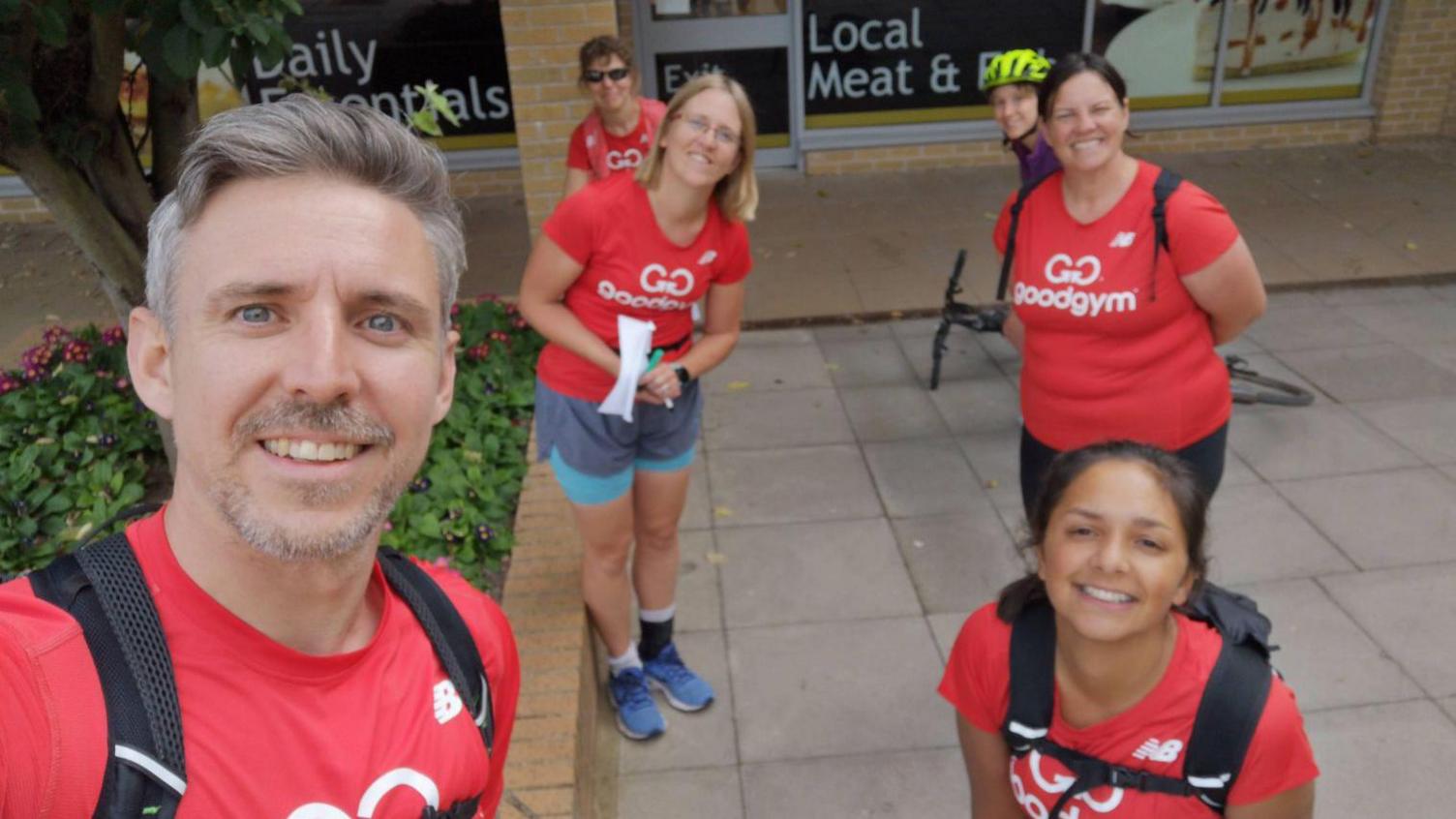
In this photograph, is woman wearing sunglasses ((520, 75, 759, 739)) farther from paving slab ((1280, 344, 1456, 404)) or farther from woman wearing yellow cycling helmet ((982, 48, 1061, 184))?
paving slab ((1280, 344, 1456, 404))

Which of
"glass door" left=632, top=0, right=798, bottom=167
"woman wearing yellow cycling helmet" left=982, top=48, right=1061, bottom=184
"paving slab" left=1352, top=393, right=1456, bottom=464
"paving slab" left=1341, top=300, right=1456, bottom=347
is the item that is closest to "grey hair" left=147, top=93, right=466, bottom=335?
"woman wearing yellow cycling helmet" left=982, top=48, right=1061, bottom=184

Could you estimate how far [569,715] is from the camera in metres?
3.02

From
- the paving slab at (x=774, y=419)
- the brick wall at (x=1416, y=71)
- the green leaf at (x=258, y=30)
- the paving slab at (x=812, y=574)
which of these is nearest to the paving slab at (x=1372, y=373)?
the paving slab at (x=774, y=419)

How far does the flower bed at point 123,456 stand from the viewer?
3875 millimetres

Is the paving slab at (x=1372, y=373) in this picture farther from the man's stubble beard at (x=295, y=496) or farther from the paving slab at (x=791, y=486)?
the man's stubble beard at (x=295, y=496)

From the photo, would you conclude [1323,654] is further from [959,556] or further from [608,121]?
[608,121]

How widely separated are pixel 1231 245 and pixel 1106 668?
1328mm

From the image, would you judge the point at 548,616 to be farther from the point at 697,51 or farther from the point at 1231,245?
the point at 697,51

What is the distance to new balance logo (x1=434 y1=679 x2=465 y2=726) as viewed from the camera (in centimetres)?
148

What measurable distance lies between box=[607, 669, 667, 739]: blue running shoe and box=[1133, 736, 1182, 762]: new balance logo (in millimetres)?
1808

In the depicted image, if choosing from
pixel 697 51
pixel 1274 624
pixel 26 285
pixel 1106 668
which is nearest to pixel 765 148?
pixel 697 51

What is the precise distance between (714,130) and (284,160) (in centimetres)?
174

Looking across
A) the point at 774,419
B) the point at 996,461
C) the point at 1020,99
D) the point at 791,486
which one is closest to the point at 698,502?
the point at 791,486

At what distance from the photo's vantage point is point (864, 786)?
330cm
